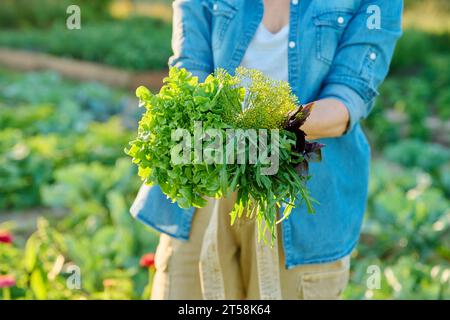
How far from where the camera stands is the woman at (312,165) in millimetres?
2447

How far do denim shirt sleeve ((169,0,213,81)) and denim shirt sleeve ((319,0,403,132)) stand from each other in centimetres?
37

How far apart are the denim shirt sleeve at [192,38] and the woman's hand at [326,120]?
0.38m

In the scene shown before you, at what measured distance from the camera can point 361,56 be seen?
2436mm

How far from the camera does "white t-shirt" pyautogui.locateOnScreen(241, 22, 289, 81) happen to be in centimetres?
246

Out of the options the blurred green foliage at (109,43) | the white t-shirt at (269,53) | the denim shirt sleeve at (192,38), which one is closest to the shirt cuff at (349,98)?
the white t-shirt at (269,53)

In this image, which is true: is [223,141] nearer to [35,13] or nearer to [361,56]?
[361,56]

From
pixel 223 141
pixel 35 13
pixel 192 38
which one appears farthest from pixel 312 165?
pixel 35 13

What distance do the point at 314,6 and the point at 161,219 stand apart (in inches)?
31.3

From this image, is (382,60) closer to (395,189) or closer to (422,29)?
(395,189)

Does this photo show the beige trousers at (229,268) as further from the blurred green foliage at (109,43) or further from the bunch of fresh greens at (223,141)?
the blurred green foliage at (109,43)

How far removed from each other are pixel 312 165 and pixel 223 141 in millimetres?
689

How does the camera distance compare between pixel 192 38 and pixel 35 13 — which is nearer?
pixel 192 38

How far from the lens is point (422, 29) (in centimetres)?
1192
